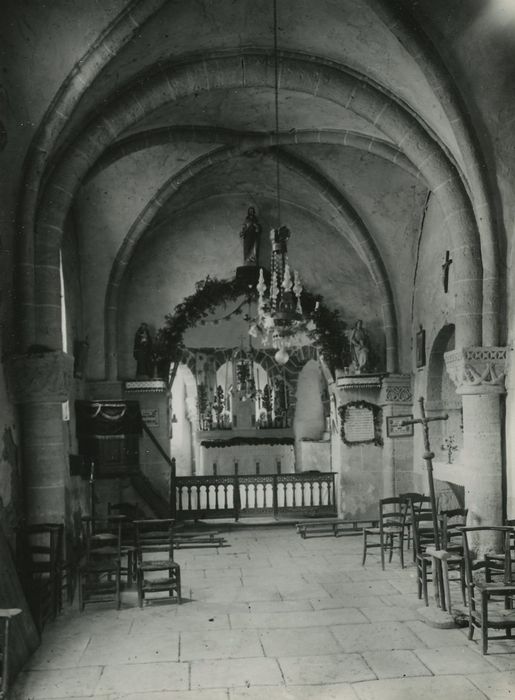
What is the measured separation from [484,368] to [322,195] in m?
4.95

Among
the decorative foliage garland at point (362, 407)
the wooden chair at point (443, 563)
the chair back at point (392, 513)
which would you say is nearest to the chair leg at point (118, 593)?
the wooden chair at point (443, 563)

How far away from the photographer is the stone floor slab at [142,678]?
5055mm

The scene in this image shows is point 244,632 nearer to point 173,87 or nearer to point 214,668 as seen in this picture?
point 214,668

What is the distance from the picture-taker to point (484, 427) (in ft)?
27.7

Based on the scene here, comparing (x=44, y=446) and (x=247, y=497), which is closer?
(x=44, y=446)

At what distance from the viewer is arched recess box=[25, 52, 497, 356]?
826cm

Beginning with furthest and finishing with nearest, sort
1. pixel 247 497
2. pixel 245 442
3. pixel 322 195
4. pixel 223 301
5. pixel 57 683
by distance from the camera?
pixel 245 442
pixel 223 301
pixel 247 497
pixel 322 195
pixel 57 683

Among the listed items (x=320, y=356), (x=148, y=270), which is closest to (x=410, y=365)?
(x=320, y=356)

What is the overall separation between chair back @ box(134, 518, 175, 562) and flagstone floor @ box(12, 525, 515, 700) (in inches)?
22.9

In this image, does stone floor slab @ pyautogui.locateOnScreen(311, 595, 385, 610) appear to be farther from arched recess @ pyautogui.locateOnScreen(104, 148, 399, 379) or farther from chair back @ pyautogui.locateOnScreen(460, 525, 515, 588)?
arched recess @ pyautogui.locateOnScreen(104, 148, 399, 379)

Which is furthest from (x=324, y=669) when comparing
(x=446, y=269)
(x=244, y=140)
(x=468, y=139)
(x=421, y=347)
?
(x=244, y=140)

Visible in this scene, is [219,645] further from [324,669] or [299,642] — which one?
[324,669]

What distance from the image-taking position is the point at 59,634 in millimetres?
6445

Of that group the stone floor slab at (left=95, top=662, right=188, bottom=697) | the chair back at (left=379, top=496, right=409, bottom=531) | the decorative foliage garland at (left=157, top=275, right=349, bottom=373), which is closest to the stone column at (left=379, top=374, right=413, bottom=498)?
the chair back at (left=379, top=496, right=409, bottom=531)
